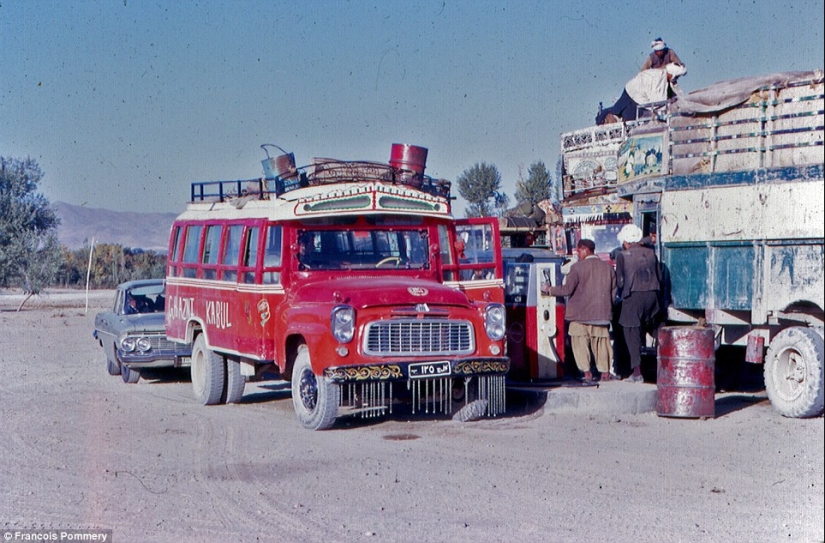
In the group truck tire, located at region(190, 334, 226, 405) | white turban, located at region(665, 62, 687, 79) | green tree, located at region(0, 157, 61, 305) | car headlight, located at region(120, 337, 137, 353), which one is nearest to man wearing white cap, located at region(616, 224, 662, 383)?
truck tire, located at region(190, 334, 226, 405)

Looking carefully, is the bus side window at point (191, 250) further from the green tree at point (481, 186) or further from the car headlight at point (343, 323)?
the green tree at point (481, 186)

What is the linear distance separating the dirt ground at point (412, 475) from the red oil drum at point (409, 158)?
9.88ft

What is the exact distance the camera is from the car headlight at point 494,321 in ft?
35.1

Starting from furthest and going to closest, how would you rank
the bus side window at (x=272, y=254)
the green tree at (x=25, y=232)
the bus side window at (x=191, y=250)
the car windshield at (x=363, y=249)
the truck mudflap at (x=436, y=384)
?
the green tree at (x=25, y=232) < the bus side window at (x=191, y=250) < the car windshield at (x=363, y=249) < the bus side window at (x=272, y=254) < the truck mudflap at (x=436, y=384)

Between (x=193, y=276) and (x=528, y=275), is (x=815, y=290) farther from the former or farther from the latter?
(x=193, y=276)

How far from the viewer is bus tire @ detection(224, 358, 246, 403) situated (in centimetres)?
1277

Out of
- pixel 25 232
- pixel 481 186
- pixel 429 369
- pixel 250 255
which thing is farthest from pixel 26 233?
pixel 429 369

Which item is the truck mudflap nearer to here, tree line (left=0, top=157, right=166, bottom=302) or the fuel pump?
the fuel pump

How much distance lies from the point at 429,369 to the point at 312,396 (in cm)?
132

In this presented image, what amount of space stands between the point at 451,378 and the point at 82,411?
4651mm

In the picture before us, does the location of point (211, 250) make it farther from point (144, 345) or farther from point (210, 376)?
point (144, 345)

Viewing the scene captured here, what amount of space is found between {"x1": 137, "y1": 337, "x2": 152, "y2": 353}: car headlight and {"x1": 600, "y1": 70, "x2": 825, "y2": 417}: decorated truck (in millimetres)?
7141

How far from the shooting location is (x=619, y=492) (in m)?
7.68

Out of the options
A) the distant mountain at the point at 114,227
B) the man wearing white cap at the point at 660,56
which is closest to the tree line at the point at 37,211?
the man wearing white cap at the point at 660,56
